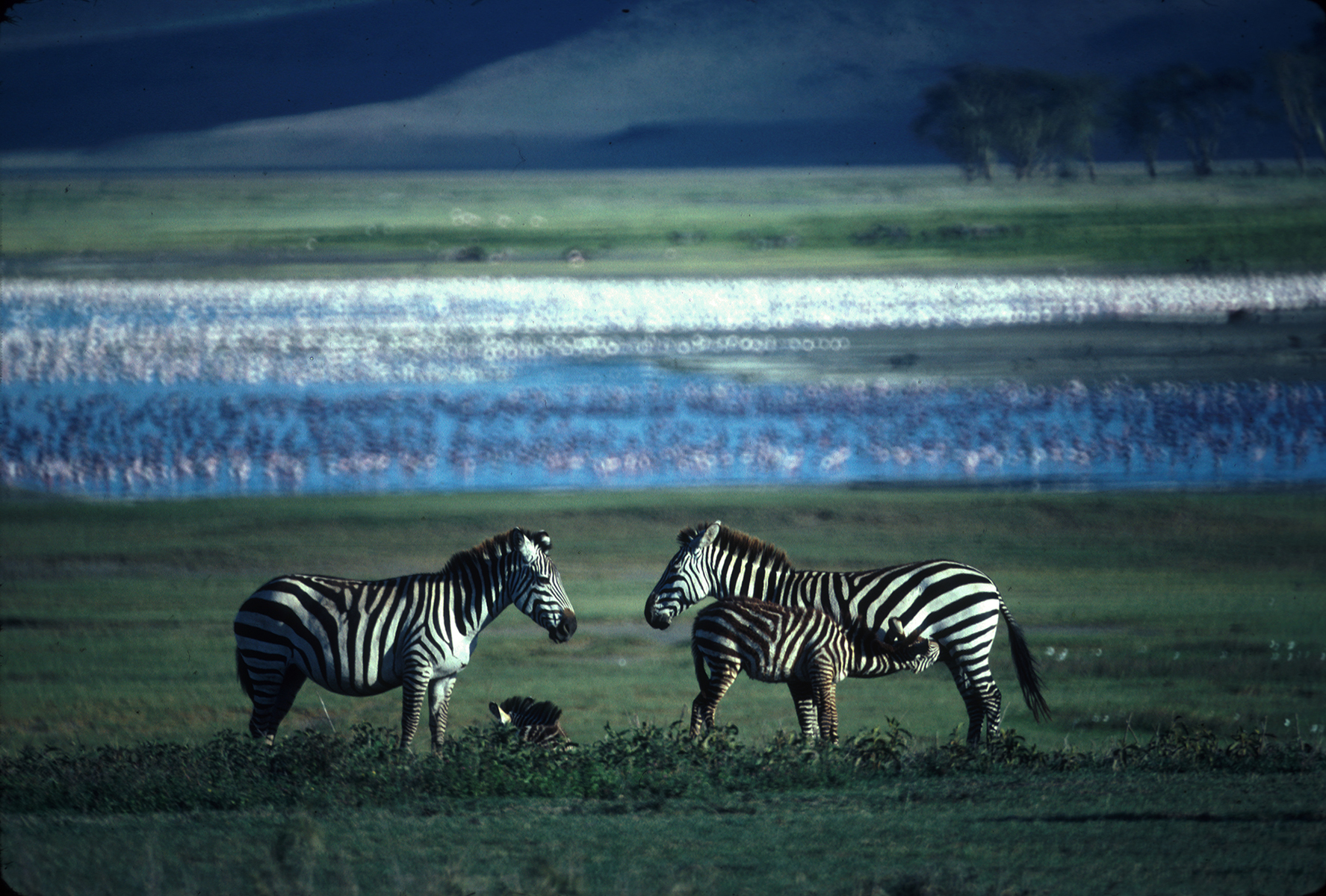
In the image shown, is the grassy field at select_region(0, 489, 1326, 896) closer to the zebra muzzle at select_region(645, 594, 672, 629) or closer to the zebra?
the zebra

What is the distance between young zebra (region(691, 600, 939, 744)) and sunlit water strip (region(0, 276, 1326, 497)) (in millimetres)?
3495

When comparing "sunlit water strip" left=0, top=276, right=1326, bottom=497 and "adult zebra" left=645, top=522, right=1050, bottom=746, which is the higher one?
"sunlit water strip" left=0, top=276, right=1326, bottom=497

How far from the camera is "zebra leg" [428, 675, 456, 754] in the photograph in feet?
19.6

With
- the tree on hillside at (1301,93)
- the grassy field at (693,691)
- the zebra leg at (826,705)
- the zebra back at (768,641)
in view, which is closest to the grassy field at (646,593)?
the grassy field at (693,691)

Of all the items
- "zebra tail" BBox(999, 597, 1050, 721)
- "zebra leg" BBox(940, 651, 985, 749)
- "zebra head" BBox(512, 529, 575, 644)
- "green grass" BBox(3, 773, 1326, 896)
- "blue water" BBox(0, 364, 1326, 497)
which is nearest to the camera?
"green grass" BBox(3, 773, 1326, 896)

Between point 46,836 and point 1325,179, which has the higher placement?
point 1325,179

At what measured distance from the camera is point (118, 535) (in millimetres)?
9547

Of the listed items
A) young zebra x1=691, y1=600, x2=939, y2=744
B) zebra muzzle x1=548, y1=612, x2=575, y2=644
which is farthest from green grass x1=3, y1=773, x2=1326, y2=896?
zebra muzzle x1=548, y1=612, x2=575, y2=644

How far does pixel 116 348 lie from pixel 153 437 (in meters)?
0.83

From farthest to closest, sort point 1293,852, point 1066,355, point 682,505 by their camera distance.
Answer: point 1066,355
point 682,505
point 1293,852

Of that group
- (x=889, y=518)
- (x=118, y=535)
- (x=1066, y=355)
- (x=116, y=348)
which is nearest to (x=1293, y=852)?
(x=889, y=518)

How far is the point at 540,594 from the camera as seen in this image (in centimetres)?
599

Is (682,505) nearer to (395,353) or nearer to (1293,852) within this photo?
(395,353)

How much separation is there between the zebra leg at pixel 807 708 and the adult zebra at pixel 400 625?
1.15 m
